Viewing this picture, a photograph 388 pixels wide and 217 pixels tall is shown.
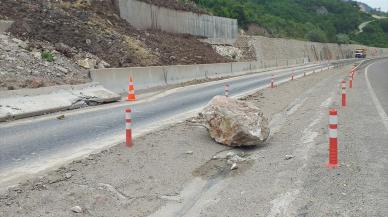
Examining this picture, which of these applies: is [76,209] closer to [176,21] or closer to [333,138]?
[333,138]

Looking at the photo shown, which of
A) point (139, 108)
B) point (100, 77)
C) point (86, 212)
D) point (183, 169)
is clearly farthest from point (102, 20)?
point (86, 212)

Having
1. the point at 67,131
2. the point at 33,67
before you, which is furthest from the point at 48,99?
the point at 33,67

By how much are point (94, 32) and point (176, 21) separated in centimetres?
1750

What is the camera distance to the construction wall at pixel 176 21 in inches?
1494

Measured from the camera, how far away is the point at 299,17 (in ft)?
440

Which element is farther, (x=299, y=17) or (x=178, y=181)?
(x=299, y=17)

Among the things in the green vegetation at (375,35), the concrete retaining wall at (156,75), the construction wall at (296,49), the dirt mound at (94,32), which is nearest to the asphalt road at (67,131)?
the concrete retaining wall at (156,75)

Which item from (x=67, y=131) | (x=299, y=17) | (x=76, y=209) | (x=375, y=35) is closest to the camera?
(x=76, y=209)

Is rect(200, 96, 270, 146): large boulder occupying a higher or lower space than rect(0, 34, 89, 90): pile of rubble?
lower

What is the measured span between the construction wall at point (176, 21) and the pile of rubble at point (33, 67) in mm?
15045

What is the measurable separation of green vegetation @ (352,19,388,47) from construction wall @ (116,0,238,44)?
358 feet

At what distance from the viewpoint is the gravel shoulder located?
21.7 ft

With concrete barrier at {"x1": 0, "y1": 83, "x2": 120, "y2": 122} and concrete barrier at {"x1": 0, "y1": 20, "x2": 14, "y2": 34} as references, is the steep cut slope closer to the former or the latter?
concrete barrier at {"x1": 0, "y1": 20, "x2": 14, "y2": 34}

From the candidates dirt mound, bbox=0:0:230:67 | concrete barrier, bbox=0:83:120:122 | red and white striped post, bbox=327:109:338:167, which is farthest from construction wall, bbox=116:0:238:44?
red and white striped post, bbox=327:109:338:167
